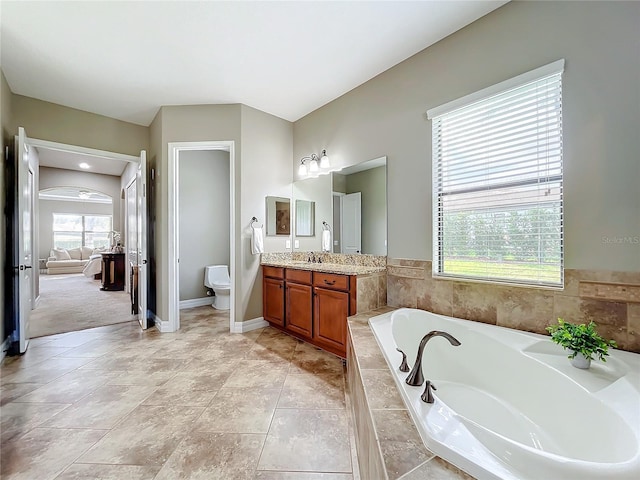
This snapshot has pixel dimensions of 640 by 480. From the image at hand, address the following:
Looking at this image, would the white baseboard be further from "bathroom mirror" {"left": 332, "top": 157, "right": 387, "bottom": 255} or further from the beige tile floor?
"bathroom mirror" {"left": 332, "top": 157, "right": 387, "bottom": 255}

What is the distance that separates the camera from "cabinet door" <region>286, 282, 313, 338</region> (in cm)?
273

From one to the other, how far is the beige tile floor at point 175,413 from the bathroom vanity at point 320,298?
0.21 metres

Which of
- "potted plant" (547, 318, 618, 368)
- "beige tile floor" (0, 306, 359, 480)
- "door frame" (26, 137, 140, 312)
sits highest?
"door frame" (26, 137, 140, 312)

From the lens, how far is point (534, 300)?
68.5 inches

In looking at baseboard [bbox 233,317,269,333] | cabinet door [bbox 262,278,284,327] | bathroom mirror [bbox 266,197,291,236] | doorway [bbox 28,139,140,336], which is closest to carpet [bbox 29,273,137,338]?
doorway [bbox 28,139,140,336]

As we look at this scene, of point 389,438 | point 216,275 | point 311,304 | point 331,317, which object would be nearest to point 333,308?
point 331,317

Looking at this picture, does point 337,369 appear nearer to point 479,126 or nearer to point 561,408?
point 561,408

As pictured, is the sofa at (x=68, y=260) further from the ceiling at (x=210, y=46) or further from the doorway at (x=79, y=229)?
the ceiling at (x=210, y=46)

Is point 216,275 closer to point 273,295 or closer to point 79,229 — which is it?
point 273,295

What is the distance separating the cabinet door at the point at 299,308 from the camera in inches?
107

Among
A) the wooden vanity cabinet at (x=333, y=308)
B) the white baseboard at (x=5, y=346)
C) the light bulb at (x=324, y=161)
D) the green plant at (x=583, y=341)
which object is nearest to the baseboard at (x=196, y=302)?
the white baseboard at (x=5, y=346)

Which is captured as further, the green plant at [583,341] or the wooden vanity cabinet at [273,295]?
the wooden vanity cabinet at [273,295]

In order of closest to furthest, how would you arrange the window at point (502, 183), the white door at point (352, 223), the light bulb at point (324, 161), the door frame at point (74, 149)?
the window at point (502, 183), the white door at point (352, 223), the door frame at point (74, 149), the light bulb at point (324, 161)

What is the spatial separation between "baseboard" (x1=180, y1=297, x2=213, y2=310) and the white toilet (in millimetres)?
106
